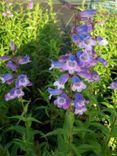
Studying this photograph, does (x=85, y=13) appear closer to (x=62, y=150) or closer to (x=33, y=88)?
(x=62, y=150)

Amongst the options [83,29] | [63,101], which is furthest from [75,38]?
[63,101]

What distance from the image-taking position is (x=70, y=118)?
86.0 inches

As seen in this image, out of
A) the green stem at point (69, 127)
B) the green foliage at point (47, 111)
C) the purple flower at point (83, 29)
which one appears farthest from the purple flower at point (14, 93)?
the purple flower at point (83, 29)

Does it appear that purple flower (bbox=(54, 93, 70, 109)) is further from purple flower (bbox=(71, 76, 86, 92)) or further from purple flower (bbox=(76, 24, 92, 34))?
purple flower (bbox=(76, 24, 92, 34))

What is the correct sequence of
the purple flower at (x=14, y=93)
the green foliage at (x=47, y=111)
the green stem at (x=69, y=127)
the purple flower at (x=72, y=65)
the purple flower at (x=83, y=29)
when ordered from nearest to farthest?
the purple flower at (x=72, y=65)
the purple flower at (x=83, y=29)
the green stem at (x=69, y=127)
the purple flower at (x=14, y=93)
the green foliage at (x=47, y=111)

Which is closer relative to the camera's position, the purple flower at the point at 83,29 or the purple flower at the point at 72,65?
the purple flower at the point at 72,65

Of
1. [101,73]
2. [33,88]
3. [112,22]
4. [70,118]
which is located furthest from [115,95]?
[112,22]

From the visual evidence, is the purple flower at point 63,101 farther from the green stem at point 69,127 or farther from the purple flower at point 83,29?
the purple flower at point 83,29

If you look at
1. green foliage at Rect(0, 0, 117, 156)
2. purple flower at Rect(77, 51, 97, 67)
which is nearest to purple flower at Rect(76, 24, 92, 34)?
purple flower at Rect(77, 51, 97, 67)

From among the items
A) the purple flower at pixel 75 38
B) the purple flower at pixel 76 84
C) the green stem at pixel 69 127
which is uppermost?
the purple flower at pixel 75 38

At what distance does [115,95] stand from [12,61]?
1.22 metres

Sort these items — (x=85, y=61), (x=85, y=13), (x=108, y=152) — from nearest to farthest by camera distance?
(x=85, y=61) < (x=85, y=13) < (x=108, y=152)

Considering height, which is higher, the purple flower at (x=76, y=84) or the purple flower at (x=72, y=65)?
the purple flower at (x=72, y=65)

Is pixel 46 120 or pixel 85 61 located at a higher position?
pixel 85 61
